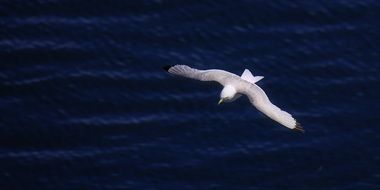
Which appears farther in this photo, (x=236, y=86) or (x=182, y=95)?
(x=182, y=95)

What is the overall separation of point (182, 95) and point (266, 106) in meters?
9.55

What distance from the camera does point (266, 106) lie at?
113 feet

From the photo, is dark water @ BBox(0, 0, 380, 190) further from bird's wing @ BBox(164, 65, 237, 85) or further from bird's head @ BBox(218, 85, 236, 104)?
bird's head @ BBox(218, 85, 236, 104)

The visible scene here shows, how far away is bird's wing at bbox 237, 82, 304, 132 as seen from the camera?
33.4 metres

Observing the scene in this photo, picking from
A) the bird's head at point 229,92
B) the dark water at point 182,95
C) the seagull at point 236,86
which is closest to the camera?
the seagull at point 236,86

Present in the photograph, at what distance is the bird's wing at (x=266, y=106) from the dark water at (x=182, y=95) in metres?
7.10

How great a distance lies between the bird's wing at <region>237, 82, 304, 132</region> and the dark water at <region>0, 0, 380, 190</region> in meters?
7.10

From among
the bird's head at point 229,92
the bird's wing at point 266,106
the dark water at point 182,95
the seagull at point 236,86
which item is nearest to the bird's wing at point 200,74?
the seagull at point 236,86

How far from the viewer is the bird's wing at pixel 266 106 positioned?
3344 centimetres

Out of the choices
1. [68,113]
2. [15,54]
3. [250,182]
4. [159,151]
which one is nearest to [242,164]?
[250,182]

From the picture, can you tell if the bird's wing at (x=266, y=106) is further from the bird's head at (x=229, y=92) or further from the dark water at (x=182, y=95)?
the dark water at (x=182, y=95)

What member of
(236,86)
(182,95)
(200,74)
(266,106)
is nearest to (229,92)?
(236,86)

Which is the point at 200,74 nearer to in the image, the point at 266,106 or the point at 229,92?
the point at 229,92

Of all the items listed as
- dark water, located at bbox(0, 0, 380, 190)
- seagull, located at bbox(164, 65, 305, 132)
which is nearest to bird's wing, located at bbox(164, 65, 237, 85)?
seagull, located at bbox(164, 65, 305, 132)
